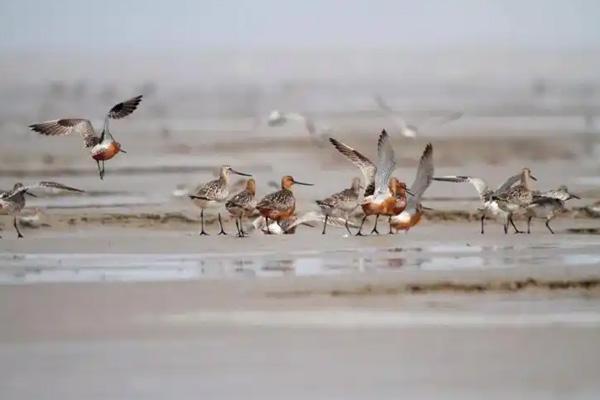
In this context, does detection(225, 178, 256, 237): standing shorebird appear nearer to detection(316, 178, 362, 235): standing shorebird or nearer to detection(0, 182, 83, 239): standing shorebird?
detection(316, 178, 362, 235): standing shorebird

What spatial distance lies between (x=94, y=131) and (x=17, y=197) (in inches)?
10.9

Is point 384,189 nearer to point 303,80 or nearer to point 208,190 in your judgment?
point 303,80

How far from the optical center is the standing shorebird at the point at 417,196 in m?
3.34

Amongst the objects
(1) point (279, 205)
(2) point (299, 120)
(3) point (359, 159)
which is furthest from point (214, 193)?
(3) point (359, 159)

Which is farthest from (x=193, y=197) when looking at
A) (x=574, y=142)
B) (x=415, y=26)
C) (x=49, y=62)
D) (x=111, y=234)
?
(x=574, y=142)

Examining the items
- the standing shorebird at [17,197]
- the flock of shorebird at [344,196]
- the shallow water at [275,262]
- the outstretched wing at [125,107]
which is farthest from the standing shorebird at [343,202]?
the standing shorebird at [17,197]

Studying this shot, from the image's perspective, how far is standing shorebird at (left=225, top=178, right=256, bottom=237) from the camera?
3318 millimetres

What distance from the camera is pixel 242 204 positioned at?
3.33 metres

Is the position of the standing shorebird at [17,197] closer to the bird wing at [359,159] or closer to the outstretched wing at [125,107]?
the outstretched wing at [125,107]

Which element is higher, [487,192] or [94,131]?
[94,131]

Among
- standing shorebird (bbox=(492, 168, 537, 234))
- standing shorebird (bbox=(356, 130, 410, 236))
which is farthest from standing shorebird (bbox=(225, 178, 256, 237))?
standing shorebird (bbox=(492, 168, 537, 234))

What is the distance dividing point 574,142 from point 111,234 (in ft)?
4.31

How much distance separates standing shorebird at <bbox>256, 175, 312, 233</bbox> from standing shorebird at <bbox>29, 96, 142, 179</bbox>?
42 centimetres

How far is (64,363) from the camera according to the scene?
3.19 meters
